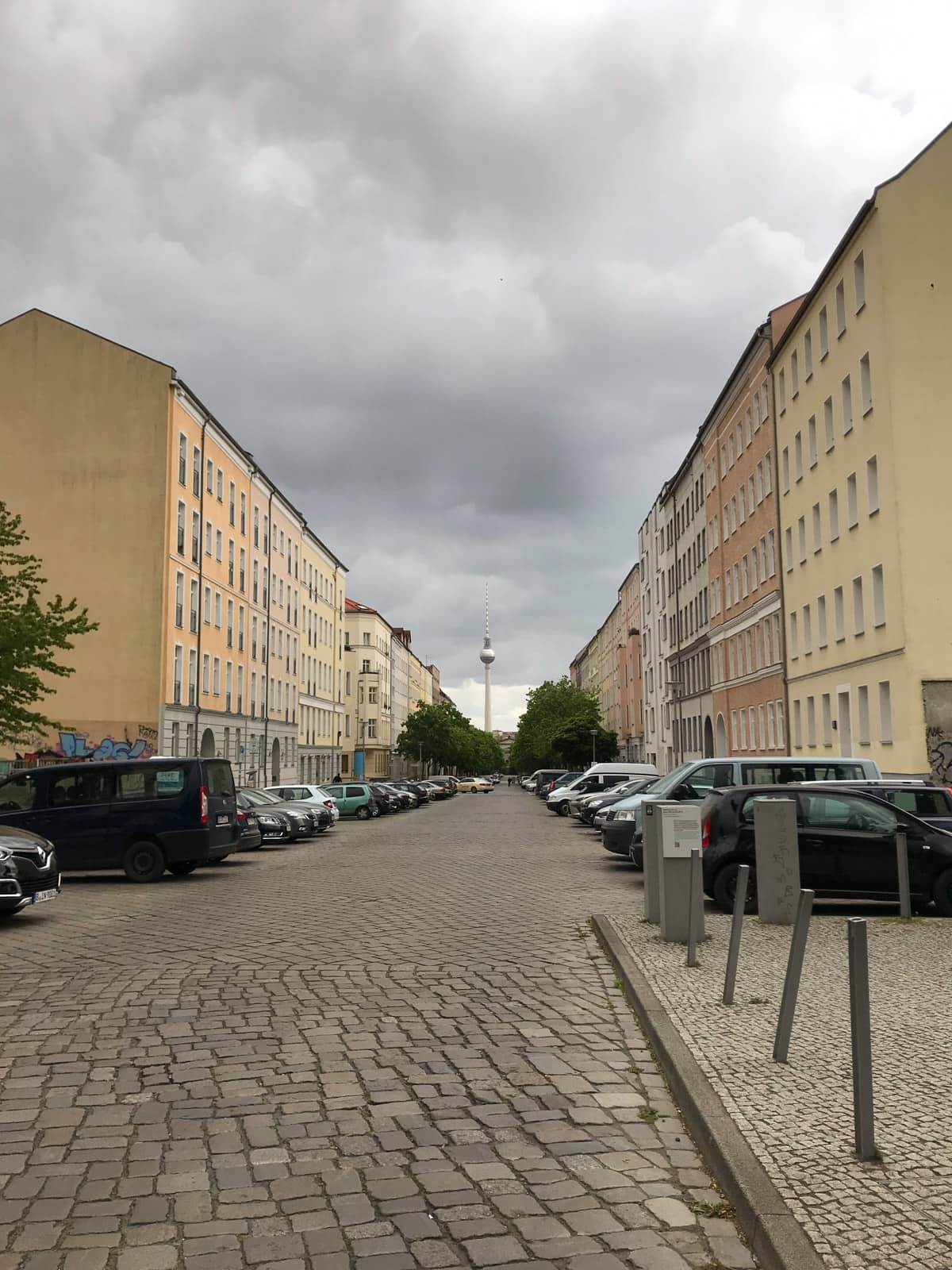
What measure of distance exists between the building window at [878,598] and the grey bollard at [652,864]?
849 inches

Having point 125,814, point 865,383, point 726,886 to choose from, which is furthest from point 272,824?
→ point 865,383

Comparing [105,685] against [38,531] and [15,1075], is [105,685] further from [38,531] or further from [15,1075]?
[15,1075]

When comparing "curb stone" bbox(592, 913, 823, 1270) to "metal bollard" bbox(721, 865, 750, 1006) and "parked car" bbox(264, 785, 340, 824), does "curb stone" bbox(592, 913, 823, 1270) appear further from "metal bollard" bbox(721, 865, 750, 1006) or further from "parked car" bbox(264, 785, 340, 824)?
"parked car" bbox(264, 785, 340, 824)

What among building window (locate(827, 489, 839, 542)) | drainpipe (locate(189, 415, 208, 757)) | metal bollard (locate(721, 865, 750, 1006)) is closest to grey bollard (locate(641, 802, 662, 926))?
metal bollard (locate(721, 865, 750, 1006))

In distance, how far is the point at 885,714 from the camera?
3253 cm

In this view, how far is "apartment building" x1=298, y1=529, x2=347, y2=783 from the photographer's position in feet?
267

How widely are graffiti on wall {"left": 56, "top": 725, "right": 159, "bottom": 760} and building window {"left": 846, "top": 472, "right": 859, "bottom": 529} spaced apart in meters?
25.9

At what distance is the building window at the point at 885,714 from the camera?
3199 cm

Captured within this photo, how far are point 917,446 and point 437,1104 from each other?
94.3 ft

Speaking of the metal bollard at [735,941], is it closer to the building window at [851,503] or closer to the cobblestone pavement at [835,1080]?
the cobblestone pavement at [835,1080]

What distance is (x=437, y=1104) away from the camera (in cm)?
594

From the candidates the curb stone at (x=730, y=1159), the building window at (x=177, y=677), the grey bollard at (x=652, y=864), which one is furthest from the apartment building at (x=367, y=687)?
the curb stone at (x=730, y=1159)

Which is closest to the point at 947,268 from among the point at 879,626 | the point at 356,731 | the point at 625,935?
the point at 879,626

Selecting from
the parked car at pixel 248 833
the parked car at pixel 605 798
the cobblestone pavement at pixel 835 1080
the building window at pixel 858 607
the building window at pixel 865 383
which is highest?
the building window at pixel 865 383
